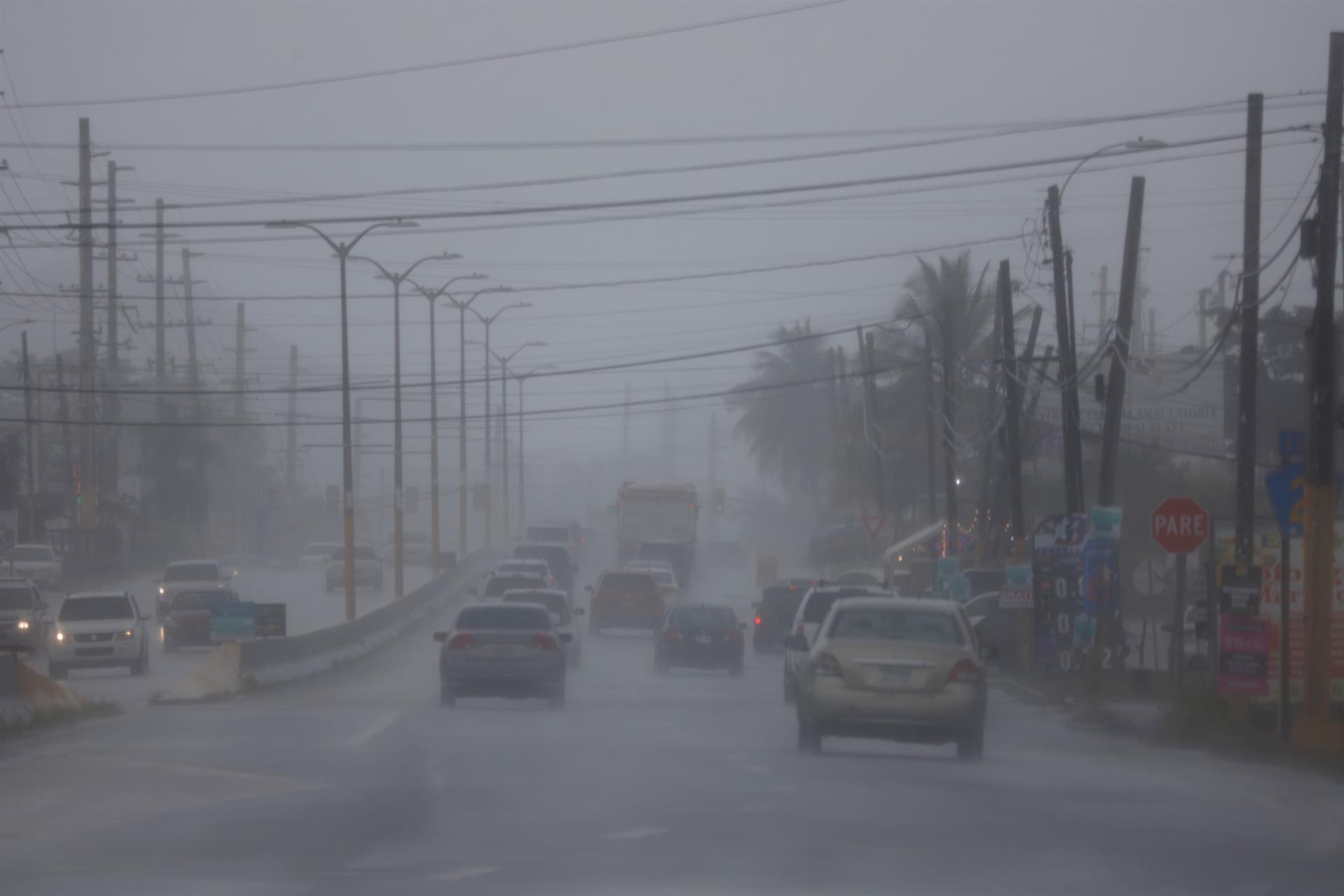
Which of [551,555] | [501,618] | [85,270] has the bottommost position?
[551,555]

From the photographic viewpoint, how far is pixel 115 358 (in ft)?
242

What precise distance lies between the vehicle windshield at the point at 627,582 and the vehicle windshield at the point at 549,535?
79.5ft

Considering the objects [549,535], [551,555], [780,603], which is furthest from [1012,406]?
[549,535]

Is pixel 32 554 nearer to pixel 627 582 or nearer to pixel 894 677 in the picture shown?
pixel 627 582

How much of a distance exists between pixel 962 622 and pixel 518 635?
8.70 meters

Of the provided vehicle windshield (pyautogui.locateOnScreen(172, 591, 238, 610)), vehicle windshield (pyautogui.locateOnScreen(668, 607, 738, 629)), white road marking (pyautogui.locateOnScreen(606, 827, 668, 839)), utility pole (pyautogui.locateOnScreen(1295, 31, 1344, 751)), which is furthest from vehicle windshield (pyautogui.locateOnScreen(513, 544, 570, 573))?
white road marking (pyautogui.locateOnScreen(606, 827, 668, 839))

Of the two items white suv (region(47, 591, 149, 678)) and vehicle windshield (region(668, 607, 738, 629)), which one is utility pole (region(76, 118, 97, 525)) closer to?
white suv (region(47, 591, 149, 678))

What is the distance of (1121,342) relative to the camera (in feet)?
93.7

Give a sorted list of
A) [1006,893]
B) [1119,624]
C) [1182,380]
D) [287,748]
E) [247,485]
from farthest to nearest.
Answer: [247,485] < [1182,380] < [1119,624] < [287,748] < [1006,893]

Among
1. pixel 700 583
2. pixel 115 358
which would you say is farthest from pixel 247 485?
pixel 700 583

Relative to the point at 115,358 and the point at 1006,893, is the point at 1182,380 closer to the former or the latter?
the point at 115,358

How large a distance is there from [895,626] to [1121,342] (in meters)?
13.5

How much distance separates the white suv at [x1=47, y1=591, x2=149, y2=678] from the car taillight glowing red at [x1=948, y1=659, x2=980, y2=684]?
74.4 feet

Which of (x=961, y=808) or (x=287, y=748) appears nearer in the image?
(x=961, y=808)
